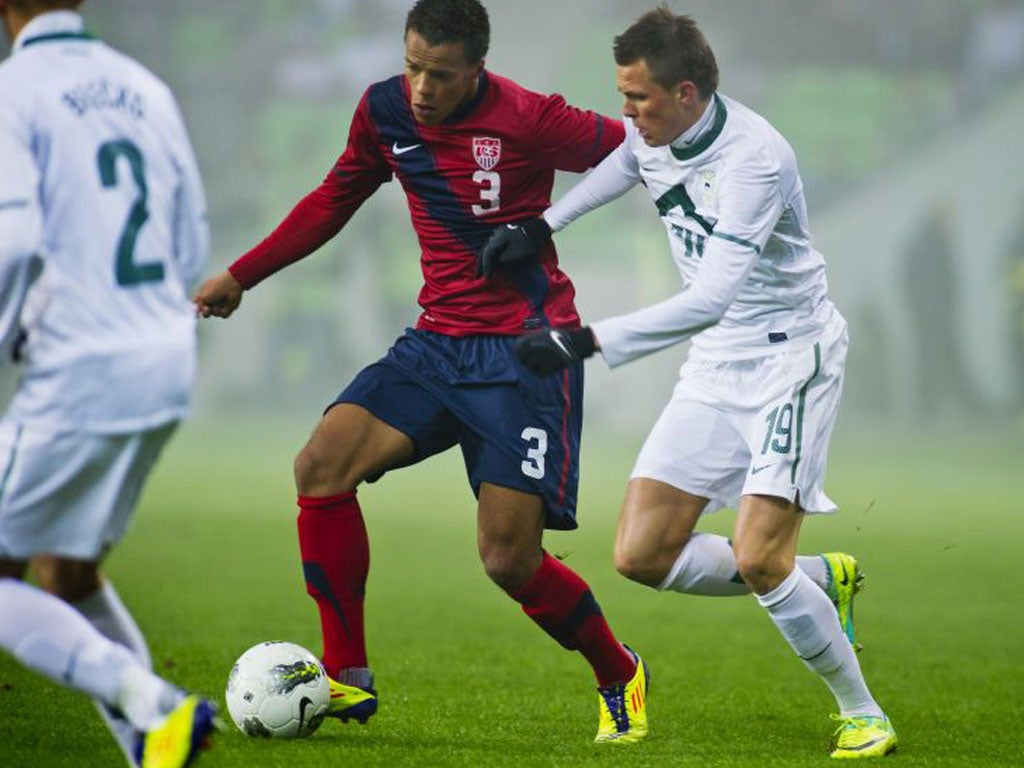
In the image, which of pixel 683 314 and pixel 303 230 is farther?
pixel 303 230

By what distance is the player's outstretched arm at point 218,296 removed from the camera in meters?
5.98

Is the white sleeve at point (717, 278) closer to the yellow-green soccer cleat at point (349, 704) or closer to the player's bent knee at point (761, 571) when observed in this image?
the player's bent knee at point (761, 571)

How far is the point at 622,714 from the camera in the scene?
609cm

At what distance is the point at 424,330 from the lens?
20.5 ft

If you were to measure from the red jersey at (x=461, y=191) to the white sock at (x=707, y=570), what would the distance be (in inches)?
37.0

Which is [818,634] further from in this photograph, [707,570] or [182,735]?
[182,735]

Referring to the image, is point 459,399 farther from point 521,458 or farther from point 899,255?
point 899,255

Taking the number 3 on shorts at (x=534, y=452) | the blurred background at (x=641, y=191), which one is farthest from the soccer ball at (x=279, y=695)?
the blurred background at (x=641, y=191)

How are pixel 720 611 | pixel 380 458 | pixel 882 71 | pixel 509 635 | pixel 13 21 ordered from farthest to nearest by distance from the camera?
1. pixel 882 71
2. pixel 720 611
3. pixel 509 635
4. pixel 380 458
5. pixel 13 21

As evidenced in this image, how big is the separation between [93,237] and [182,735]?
4.03 ft

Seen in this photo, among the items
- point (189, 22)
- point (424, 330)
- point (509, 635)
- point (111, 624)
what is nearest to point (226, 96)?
point (189, 22)

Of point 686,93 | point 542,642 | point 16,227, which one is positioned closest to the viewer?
point 16,227

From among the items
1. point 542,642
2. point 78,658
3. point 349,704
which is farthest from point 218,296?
point 542,642

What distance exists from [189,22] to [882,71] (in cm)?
1051
